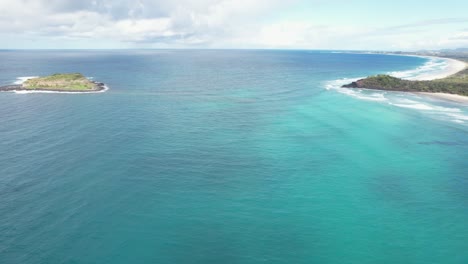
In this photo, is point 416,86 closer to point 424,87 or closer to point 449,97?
point 424,87

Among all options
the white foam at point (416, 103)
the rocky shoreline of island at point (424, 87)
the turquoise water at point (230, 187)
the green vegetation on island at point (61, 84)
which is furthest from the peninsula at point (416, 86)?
the green vegetation on island at point (61, 84)

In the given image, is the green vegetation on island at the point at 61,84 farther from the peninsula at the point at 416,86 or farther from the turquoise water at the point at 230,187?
the peninsula at the point at 416,86

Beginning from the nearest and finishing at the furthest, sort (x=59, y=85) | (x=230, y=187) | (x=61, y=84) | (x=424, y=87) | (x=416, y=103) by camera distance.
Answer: (x=230, y=187) → (x=416, y=103) → (x=59, y=85) → (x=61, y=84) → (x=424, y=87)

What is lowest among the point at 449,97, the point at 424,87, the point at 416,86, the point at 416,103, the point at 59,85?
the point at 416,103

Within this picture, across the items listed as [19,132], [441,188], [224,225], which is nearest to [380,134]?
[441,188]

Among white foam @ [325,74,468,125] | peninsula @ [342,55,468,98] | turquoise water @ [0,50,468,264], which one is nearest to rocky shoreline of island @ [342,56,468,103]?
peninsula @ [342,55,468,98]

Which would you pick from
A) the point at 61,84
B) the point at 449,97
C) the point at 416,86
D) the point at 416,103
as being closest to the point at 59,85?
the point at 61,84

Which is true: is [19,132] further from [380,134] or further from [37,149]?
[380,134]

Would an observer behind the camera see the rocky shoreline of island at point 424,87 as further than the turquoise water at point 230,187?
Yes
